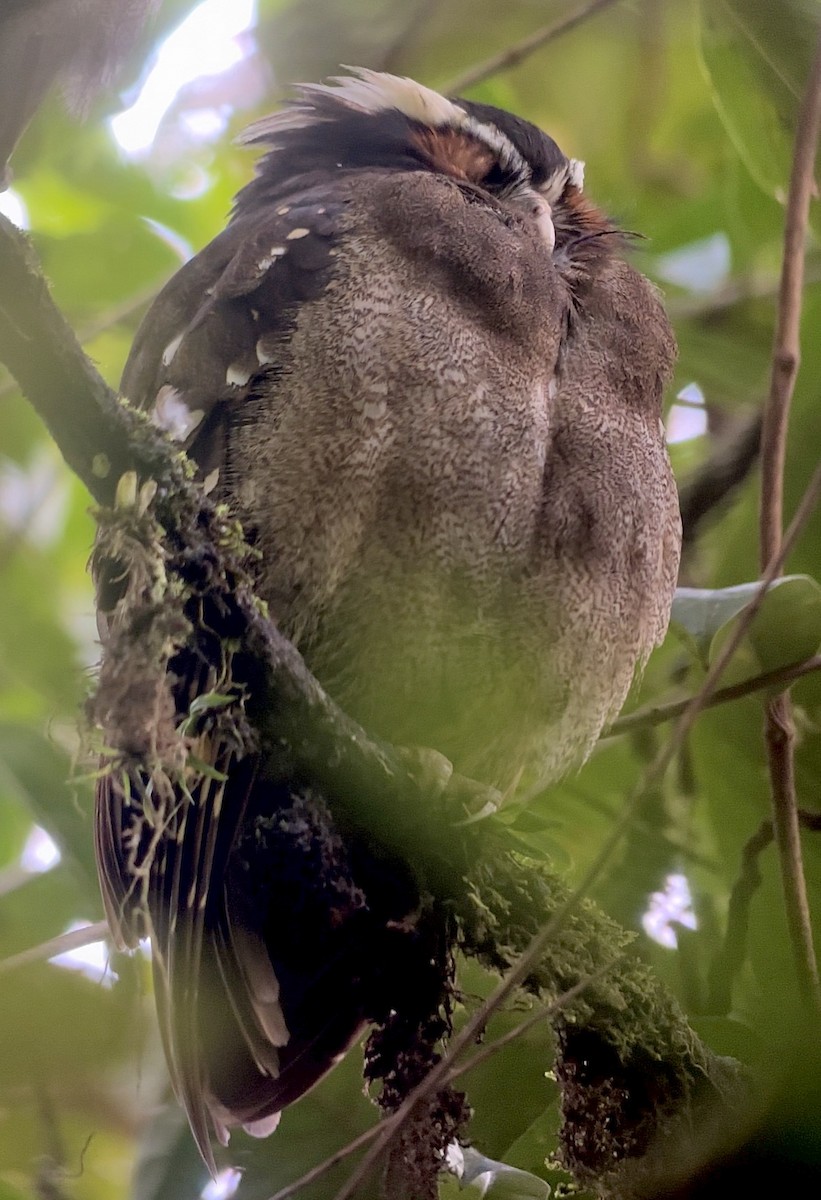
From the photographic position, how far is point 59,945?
2.01 meters

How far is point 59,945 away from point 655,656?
1.47m

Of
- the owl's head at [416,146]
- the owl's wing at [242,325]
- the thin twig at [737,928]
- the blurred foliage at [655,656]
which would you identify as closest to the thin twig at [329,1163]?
the blurred foliage at [655,656]

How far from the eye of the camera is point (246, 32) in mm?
3250

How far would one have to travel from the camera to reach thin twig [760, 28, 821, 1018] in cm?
186

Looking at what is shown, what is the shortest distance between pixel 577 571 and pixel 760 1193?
4.19 ft

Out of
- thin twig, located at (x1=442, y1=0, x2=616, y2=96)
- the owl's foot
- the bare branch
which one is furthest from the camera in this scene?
the bare branch

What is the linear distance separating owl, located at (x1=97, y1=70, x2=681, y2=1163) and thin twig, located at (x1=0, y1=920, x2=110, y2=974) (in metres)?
0.12

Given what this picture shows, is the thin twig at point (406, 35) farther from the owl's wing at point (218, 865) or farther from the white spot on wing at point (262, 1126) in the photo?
the white spot on wing at point (262, 1126)

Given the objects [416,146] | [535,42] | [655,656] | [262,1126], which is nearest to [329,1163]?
[262,1126]

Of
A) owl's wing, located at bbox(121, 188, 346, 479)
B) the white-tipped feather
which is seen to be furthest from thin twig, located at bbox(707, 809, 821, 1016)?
the white-tipped feather

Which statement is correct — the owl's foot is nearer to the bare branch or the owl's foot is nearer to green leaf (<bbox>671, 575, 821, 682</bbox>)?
green leaf (<bbox>671, 575, 821, 682</bbox>)

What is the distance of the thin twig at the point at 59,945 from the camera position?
5.63ft

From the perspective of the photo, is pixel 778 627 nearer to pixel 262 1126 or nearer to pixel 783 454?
pixel 783 454

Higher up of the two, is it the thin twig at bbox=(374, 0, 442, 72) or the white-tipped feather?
the thin twig at bbox=(374, 0, 442, 72)
